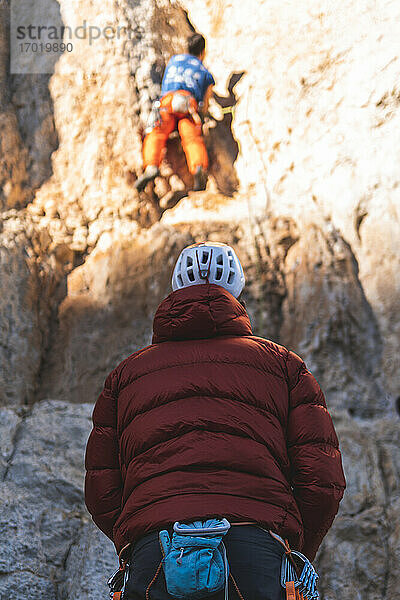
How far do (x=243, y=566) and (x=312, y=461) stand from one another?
41 cm

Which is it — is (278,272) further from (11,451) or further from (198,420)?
(198,420)

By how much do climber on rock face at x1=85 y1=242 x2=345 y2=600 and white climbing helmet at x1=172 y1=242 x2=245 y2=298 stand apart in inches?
9.5

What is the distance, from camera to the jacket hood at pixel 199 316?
2.12 meters

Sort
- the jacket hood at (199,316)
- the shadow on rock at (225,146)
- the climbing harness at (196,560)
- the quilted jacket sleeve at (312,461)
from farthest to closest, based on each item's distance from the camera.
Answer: the shadow on rock at (225,146), the jacket hood at (199,316), the quilted jacket sleeve at (312,461), the climbing harness at (196,560)

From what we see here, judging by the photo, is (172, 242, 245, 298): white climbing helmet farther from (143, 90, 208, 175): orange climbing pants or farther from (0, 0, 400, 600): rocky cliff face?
(143, 90, 208, 175): orange climbing pants

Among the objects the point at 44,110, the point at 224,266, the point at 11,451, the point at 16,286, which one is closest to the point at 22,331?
the point at 16,286

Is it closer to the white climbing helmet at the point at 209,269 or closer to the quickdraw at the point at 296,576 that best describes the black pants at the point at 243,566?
the quickdraw at the point at 296,576

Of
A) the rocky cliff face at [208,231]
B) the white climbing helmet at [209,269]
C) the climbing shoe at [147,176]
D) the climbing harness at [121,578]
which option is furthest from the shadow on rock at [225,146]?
the climbing harness at [121,578]

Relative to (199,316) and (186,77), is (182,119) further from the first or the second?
(199,316)

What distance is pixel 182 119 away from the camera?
21.5 ft

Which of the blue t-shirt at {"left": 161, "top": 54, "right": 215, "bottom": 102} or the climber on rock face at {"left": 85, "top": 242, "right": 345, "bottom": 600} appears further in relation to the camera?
the blue t-shirt at {"left": 161, "top": 54, "right": 215, "bottom": 102}
